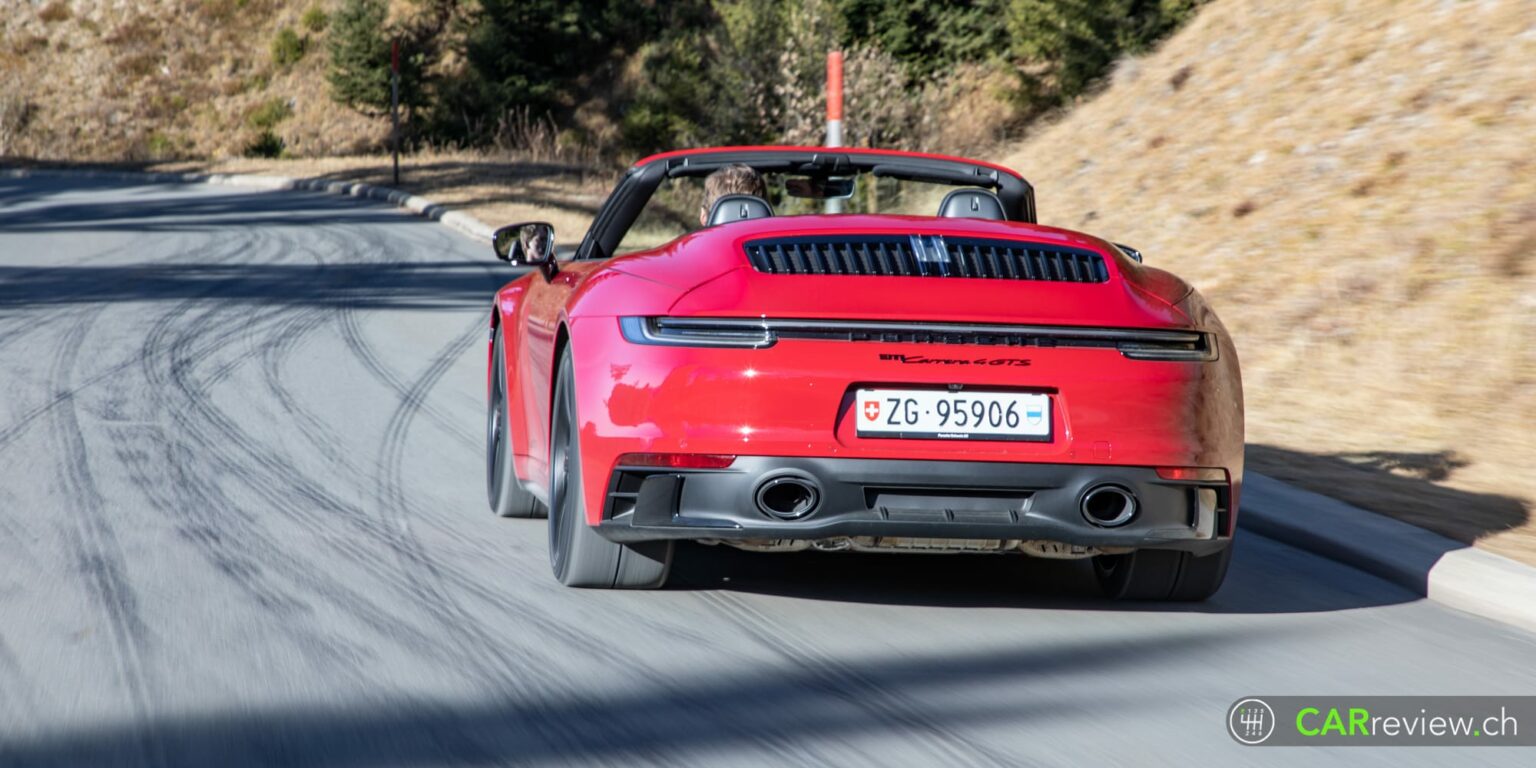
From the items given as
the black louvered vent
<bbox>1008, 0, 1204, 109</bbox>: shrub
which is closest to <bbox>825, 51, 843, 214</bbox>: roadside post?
the black louvered vent

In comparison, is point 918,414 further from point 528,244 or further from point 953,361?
point 528,244

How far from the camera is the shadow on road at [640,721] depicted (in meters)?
3.53

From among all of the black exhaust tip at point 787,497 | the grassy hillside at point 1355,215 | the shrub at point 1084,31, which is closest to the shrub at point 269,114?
the shrub at point 1084,31

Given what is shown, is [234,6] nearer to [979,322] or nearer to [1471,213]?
[1471,213]

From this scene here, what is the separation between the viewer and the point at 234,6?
66500mm

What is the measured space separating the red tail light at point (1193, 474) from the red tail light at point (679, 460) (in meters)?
1.11

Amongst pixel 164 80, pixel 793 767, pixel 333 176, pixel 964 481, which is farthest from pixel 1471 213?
pixel 164 80

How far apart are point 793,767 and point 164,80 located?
6263cm

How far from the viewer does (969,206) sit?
5.32m

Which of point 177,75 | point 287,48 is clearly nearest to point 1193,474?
point 287,48

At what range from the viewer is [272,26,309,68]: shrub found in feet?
204

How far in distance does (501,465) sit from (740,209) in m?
1.78

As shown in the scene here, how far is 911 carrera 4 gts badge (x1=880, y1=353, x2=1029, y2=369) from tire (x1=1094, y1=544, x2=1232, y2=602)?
0.95 m

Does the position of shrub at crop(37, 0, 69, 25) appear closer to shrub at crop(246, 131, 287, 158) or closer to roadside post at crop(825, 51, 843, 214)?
shrub at crop(246, 131, 287, 158)
